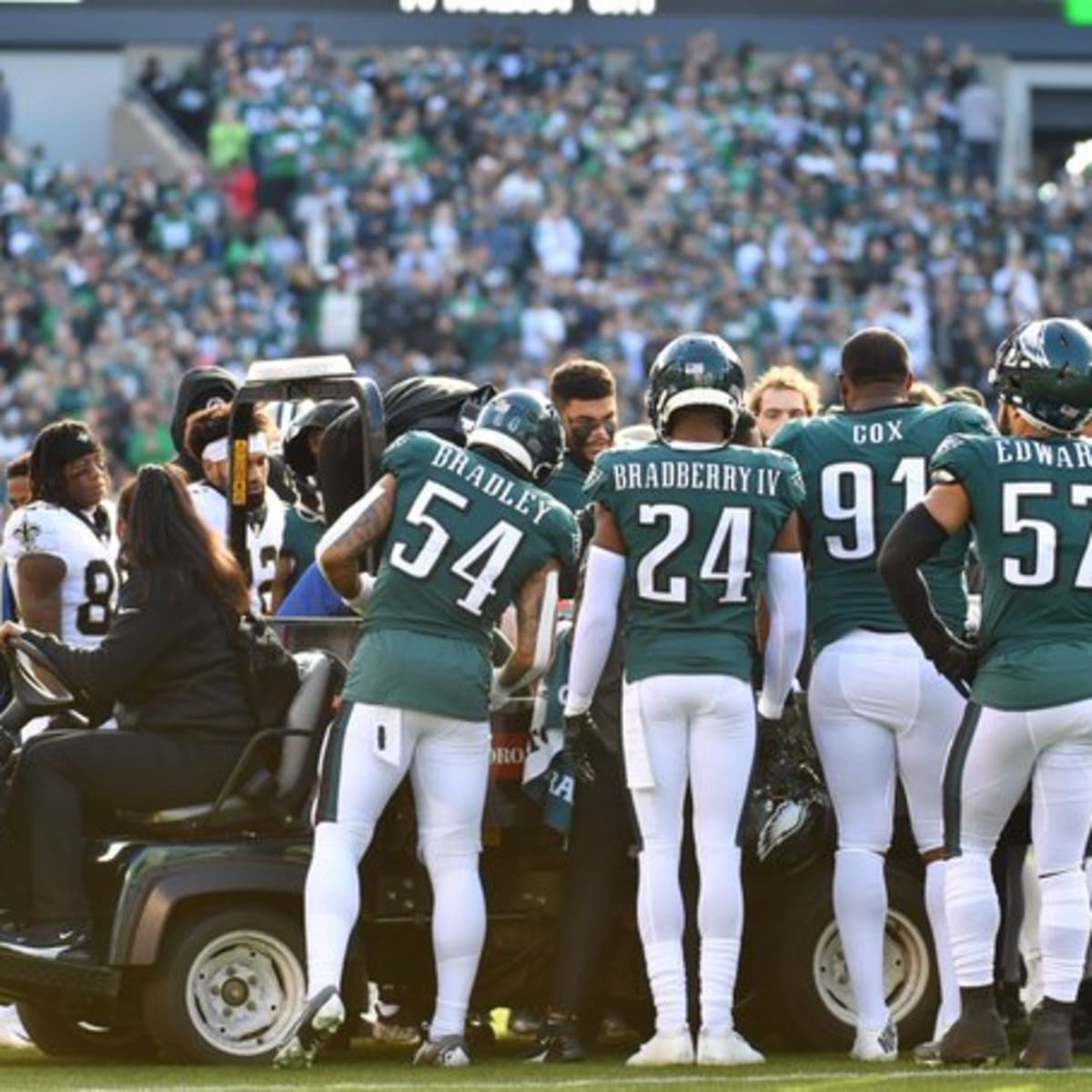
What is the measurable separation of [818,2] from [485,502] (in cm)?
2658

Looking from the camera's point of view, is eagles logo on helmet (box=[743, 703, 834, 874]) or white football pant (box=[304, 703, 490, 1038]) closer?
white football pant (box=[304, 703, 490, 1038])

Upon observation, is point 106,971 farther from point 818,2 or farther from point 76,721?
point 818,2

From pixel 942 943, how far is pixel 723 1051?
739 mm

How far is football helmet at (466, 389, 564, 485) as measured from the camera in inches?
373

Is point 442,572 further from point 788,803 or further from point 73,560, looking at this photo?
point 73,560

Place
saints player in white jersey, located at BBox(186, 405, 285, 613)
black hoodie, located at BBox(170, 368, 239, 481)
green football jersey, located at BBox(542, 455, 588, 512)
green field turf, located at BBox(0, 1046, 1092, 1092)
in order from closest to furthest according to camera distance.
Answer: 1. green field turf, located at BBox(0, 1046, 1092, 1092)
2. green football jersey, located at BBox(542, 455, 588, 512)
3. saints player in white jersey, located at BBox(186, 405, 285, 613)
4. black hoodie, located at BBox(170, 368, 239, 481)

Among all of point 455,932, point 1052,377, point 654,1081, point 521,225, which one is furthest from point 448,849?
point 521,225

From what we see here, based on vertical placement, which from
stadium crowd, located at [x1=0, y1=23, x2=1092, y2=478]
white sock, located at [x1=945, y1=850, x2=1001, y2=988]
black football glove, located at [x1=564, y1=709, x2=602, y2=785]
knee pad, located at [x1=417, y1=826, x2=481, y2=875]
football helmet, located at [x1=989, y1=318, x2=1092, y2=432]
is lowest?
white sock, located at [x1=945, y1=850, x2=1001, y2=988]

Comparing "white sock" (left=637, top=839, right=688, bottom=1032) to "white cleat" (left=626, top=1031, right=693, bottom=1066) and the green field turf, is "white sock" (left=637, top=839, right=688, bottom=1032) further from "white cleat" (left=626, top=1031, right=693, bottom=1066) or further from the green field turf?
the green field turf

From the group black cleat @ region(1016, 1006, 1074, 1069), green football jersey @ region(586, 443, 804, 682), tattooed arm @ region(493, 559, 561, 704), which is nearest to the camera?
black cleat @ region(1016, 1006, 1074, 1069)

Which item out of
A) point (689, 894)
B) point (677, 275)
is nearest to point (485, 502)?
point (689, 894)

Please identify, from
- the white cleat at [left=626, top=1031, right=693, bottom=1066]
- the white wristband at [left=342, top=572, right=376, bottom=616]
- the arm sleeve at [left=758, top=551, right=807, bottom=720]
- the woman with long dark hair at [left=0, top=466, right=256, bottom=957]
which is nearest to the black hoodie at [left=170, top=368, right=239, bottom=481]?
the woman with long dark hair at [left=0, top=466, right=256, bottom=957]

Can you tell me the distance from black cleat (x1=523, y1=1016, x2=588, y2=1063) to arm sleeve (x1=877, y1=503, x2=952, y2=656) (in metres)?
1.52

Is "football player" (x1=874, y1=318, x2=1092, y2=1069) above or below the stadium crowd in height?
below
